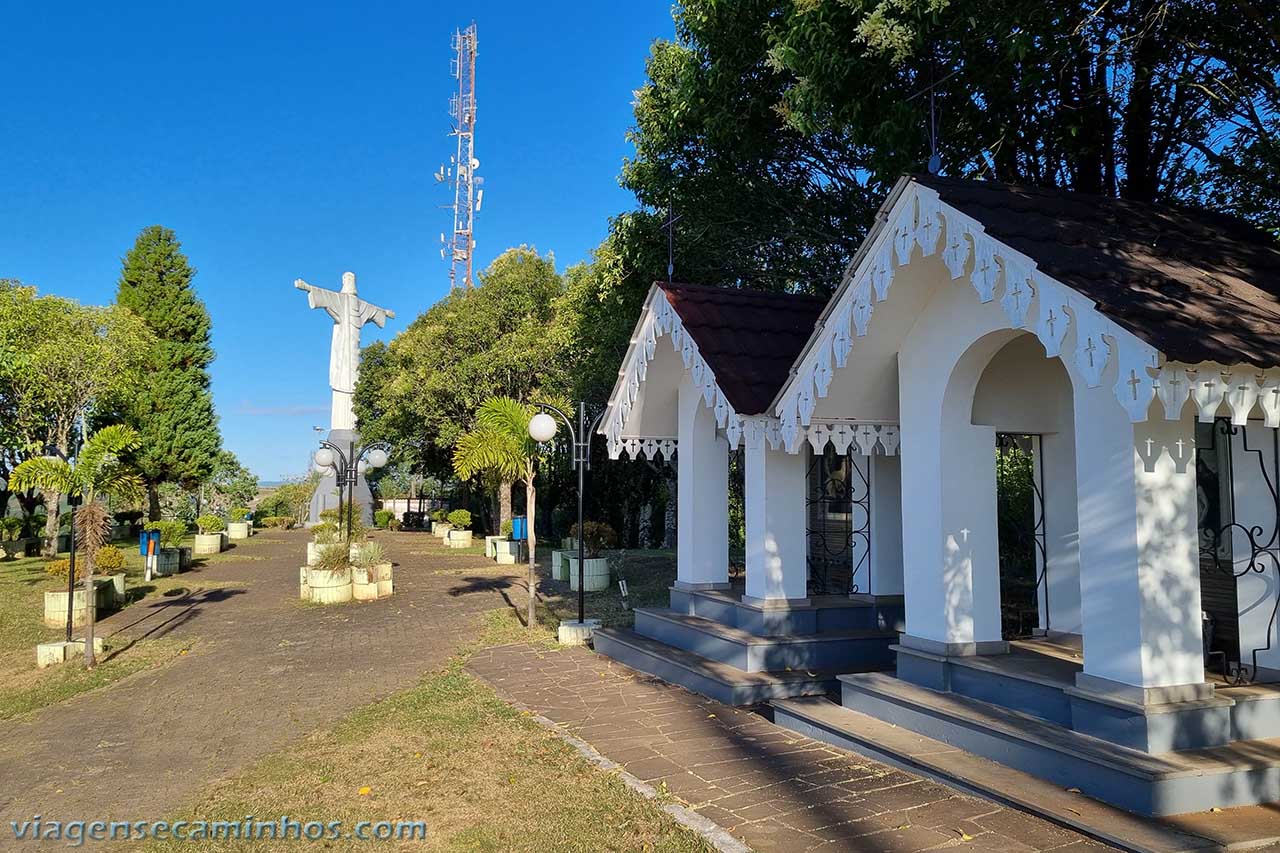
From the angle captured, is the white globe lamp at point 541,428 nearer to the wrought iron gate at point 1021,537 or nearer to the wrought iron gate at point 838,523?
the wrought iron gate at point 838,523

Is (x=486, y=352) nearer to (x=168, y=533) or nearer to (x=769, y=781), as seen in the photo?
(x=168, y=533)

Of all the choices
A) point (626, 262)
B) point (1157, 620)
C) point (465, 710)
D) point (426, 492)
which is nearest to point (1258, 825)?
point (1157, 620)

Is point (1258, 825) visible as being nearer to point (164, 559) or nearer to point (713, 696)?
point (713, 696)

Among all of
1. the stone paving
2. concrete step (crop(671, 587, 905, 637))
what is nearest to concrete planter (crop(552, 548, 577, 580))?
concrete step (crop(671, 587, 905, 637))

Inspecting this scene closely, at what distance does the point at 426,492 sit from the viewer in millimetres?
48656

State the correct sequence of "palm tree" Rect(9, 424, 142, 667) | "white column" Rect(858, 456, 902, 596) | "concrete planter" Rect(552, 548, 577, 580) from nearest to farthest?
1. "white column" Rect(858, 456, 902, 596)
2. "palm tree" Rect(9, 424, 142, 667)
3. "concrete planter" Rect(552, 548, 577, 580)

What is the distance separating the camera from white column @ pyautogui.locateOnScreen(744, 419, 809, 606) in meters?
8.44

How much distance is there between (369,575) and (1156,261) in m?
14.9

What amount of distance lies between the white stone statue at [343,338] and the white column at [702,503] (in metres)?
34.2

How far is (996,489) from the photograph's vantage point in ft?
21.6

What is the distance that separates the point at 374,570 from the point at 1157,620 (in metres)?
14.9

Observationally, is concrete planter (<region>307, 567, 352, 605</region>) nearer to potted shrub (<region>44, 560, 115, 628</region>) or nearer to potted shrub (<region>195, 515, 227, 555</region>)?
potted shrub (<region>44, 560, 115, 628</region>)

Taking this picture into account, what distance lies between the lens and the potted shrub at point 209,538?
26734 millimetres

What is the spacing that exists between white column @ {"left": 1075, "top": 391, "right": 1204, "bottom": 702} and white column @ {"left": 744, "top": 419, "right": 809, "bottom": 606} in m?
3.76
